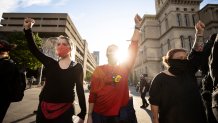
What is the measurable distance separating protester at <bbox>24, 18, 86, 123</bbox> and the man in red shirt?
230mm

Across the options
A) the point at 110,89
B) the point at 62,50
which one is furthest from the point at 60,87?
the point at 110,89

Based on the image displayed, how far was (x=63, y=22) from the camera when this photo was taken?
55.3 metres

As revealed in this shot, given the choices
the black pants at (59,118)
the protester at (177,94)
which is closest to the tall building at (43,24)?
the protester at (177,94)

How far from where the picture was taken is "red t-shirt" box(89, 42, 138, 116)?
8.40ft

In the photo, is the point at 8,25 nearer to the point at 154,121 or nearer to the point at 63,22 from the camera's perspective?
the point at 63,22

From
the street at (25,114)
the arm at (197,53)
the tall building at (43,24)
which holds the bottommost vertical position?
the street at (25,114)

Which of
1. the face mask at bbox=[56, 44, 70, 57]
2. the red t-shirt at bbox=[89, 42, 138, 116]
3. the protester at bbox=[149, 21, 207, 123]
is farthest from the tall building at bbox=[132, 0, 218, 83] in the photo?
the face mask at bbox=[56, 44, 70, 57]

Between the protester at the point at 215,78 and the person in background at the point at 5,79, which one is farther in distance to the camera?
the person in background at the point at 5,79

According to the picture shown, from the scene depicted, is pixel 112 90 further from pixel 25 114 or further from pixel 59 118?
pixel 25 114

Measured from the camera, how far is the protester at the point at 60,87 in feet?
7.44

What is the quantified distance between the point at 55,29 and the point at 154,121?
55.2 metres

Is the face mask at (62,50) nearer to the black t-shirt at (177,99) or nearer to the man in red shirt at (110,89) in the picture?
the man in red shirt at (110,89)

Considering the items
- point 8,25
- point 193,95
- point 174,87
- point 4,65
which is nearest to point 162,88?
point 174,87

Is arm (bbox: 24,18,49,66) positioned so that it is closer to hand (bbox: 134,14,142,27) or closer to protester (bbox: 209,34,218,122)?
hand (bbox: 134,14,142,27)
